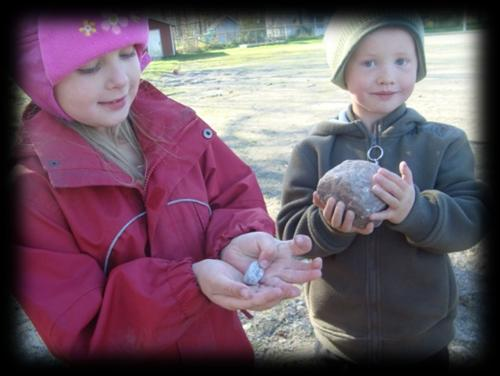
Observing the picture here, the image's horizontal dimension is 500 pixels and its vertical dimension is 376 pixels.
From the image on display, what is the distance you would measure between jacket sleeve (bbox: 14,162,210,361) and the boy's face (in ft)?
2.59

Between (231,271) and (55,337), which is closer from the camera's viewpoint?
(55,337)

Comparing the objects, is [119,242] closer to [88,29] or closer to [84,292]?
[84,292]

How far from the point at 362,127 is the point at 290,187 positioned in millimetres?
315

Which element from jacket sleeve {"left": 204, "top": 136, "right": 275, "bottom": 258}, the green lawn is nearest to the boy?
jacket sleeve {"left": 204, "top": 136, "right": 275, "bottom": 258}

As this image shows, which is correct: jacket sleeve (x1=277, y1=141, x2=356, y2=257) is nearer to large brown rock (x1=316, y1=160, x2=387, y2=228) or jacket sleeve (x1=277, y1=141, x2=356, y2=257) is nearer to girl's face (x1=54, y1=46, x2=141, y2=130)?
large brown rock (x1=316, y1=160, x2=387, y2=228)

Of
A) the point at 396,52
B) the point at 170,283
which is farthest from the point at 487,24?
the point at 170,283

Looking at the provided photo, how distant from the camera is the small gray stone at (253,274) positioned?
1.33 m

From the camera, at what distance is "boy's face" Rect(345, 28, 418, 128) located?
1.54 metres

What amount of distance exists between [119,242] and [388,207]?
0.78 m

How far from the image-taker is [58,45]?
1.22 meters

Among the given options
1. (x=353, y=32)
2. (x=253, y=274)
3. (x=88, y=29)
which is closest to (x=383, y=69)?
(x=353, y=32)

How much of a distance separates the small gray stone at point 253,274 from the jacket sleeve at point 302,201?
0.28 meters

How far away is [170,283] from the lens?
4.29 ft

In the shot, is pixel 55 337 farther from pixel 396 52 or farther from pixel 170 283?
pixel 396 52
